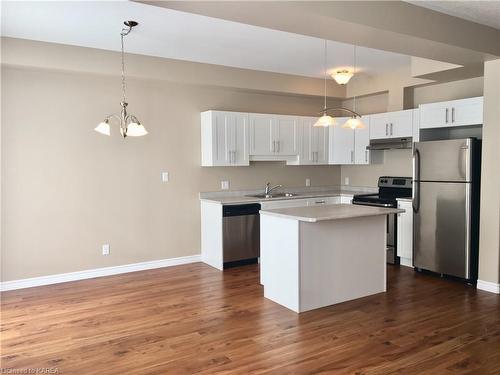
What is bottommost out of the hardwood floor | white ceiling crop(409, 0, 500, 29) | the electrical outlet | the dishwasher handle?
the hardwood floor

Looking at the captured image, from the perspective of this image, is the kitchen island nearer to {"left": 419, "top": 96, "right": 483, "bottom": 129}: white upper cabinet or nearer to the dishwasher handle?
the dishwasher handle

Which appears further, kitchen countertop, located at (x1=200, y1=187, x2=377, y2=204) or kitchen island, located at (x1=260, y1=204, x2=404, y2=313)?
kitchen countertop, located at (x1=200, y1=187, x2=377, y2=204)

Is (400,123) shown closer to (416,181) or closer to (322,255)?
(416,181)

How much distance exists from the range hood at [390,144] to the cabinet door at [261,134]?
1.53m

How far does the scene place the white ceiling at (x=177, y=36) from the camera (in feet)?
11.4

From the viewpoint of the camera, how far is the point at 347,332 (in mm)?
3348

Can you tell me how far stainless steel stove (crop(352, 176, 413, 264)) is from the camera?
5430 millimetres

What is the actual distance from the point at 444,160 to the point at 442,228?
80cm

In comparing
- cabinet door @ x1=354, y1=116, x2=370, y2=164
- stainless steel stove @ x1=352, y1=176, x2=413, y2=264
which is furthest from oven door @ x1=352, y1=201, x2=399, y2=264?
cabinet door @ x1=354, y1=116, x2=370, y2=164

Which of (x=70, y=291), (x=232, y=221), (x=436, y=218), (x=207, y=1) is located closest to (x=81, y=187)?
(x=70, y=291)

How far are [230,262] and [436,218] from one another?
2633mm

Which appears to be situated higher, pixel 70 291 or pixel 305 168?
pixel 305 168

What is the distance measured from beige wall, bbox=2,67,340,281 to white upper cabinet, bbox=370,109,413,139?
6.38 ft

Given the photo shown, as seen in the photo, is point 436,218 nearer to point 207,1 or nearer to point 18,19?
point 207,1
